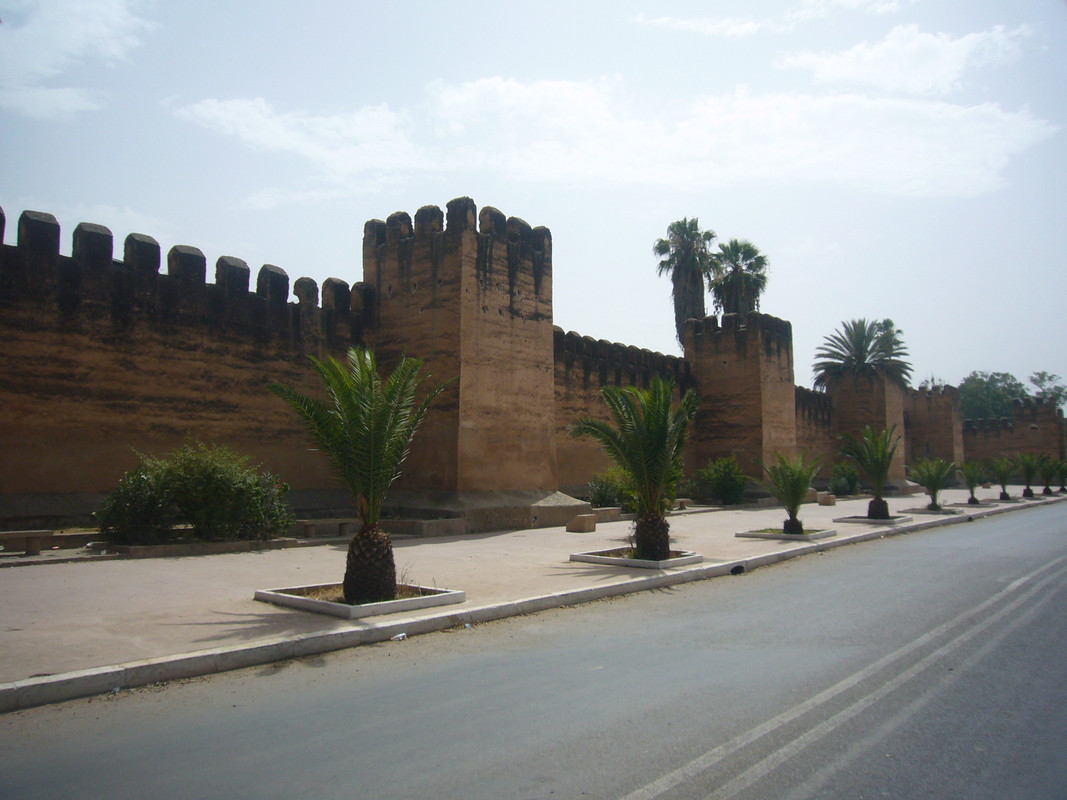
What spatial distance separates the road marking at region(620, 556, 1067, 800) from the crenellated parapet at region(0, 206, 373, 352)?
521 inches

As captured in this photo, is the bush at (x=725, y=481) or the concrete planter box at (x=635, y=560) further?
the bush at (x=725, y=481)

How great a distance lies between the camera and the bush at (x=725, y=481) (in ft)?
90.6

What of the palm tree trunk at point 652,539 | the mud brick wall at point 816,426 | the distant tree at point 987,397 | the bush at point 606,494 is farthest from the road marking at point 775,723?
the distant tree at point 987,397

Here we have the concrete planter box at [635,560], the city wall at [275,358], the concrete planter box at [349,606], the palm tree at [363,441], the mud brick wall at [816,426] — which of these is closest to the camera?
the concrete planter box at [349,606]

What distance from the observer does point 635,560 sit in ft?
37.8

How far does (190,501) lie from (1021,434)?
59350mm

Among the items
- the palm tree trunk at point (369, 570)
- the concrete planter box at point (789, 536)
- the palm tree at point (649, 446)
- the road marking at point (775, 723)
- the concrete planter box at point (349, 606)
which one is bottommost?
the concrete planter box at point (789, 536)

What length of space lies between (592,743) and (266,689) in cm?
237

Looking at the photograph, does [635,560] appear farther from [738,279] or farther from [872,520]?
[738,279]

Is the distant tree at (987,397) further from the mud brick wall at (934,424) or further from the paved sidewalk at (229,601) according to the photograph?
the paved sidewalk at (229,601)

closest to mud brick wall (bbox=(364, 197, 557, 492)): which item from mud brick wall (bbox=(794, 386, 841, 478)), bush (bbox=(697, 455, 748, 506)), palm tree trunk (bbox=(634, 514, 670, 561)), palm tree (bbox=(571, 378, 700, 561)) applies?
palm tree (bbox=(571, 378, 700, 561))

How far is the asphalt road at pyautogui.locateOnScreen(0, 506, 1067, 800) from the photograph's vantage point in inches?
149

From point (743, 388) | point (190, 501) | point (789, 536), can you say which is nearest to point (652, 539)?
point (789, 536)

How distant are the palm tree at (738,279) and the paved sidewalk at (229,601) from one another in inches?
1118
